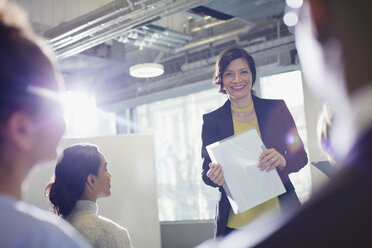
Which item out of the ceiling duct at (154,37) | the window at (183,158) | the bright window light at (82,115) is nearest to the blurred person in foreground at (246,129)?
the ceiling duct at (154,37)

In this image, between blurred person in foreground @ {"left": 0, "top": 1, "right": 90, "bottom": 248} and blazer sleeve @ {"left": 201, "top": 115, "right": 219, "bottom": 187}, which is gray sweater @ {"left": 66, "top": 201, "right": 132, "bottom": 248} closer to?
blazer sleeve @ {"left": 201, "top": 115, "right": 219, "bottom": 187}

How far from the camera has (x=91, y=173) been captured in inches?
76.4

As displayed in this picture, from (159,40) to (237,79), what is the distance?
10.6 feet

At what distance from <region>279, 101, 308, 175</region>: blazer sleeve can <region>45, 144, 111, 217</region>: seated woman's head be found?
3.20 feet

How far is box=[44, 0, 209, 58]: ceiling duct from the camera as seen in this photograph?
334 centimetres

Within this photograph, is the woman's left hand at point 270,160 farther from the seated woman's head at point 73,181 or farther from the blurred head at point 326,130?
the blurred head at point 326,130

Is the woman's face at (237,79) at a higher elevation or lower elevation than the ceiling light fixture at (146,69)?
lower

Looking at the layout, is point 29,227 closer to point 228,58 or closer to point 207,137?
point 207,137

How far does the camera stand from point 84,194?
6.14 ft

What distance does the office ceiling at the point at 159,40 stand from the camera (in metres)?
3.60

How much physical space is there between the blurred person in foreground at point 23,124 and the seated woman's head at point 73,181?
57.6 inches

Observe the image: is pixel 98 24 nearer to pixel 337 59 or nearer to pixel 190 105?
pixel 190 105

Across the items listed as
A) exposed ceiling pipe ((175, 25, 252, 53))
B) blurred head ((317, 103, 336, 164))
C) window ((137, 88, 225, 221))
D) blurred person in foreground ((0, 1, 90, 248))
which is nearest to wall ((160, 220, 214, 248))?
window ((137, 88, 225, 221))

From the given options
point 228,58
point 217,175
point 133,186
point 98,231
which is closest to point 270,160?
point 217,175
